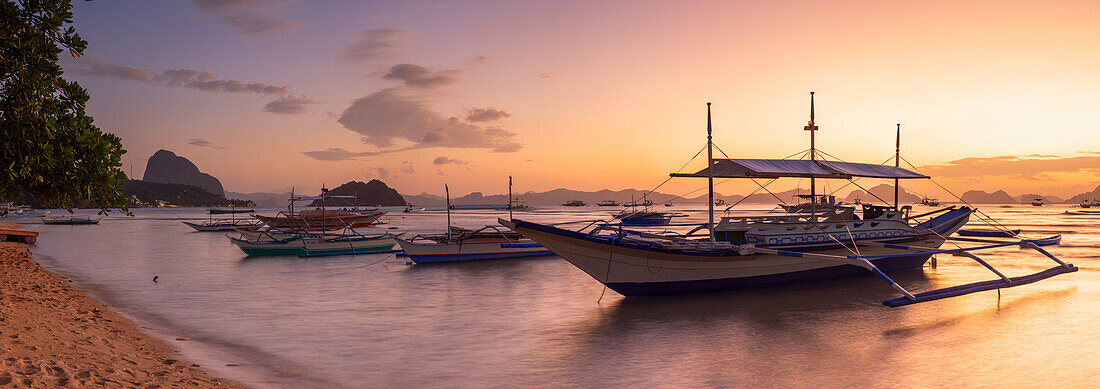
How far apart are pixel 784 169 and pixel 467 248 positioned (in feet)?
56.1

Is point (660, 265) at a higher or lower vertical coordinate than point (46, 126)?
lower

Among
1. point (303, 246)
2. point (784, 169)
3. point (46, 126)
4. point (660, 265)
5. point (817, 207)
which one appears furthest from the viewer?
point (303, 246)

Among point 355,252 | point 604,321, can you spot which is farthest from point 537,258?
point 604,321

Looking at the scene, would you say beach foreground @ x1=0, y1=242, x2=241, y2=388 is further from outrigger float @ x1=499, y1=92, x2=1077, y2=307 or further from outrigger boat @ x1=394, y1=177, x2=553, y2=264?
outrigger boat @ x1=394, y1=177, x2=553, y2=264

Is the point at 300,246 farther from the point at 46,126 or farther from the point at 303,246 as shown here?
the point at 46,126

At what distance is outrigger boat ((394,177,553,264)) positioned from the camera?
30547mm

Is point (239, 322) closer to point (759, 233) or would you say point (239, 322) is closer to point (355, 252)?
point (759, 233)

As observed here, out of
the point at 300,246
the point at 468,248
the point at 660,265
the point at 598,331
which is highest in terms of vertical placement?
the point at 660,265

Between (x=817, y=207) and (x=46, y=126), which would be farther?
(x=817, y=207)

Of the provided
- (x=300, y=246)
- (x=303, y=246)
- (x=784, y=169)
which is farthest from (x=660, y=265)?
(x=300, y=246)

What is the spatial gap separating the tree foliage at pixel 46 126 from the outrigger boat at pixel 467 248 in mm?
15227

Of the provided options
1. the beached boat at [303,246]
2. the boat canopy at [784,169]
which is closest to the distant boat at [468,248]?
the beached boat at [303,246]

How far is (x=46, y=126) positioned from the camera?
14.0m

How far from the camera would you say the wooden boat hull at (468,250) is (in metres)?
30.5
